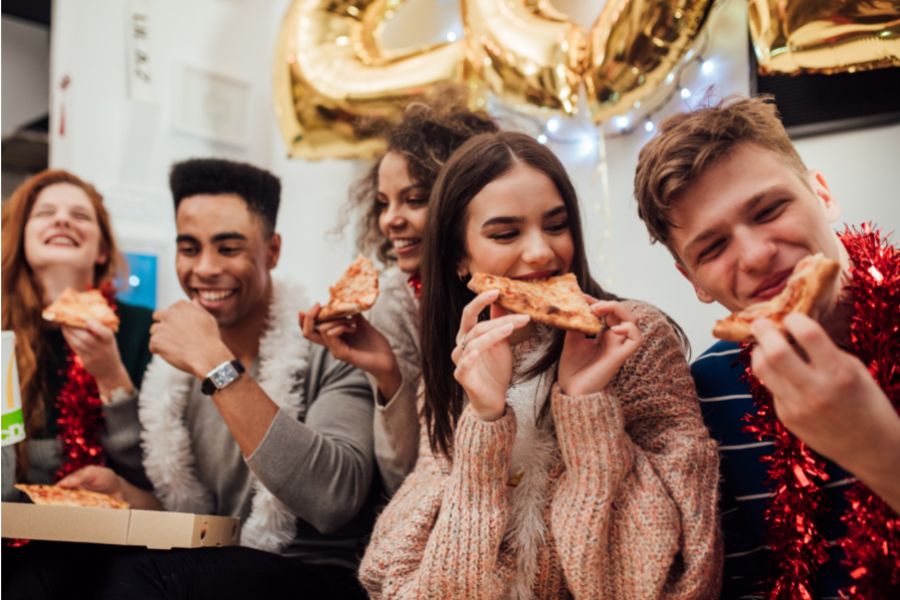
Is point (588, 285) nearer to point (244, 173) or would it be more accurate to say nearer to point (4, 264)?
point (244, 173)

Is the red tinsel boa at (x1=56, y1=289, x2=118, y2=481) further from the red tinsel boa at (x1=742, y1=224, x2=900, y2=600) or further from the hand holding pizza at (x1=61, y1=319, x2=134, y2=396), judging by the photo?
the red tinsel boa at (x1=742, y1=224, x2=900, y2=600)

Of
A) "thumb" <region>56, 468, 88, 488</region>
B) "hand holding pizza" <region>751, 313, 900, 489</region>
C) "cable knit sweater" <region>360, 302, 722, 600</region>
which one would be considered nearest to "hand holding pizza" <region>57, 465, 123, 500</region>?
"thumb" <region>56, 468, 88, 488</region>

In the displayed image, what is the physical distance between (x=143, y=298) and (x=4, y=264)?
888mm

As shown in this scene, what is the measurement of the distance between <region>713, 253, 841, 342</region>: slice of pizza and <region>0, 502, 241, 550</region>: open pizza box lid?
1149 millimetres

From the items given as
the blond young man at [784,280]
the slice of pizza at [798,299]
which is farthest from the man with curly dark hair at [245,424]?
the slice of pizza at [798,299]

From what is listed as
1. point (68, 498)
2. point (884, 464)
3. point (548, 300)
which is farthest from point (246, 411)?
point (884, 464)

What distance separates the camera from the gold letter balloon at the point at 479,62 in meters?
1.92

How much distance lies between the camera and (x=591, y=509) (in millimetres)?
1260

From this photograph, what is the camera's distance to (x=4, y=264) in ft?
8.11

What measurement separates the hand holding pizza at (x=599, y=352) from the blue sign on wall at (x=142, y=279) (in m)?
2.43

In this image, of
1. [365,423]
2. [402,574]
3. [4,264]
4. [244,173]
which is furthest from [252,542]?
[4,264]

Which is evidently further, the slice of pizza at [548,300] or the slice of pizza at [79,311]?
the slice of pizza at [79,311]

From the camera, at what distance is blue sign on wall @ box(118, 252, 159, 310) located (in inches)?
131

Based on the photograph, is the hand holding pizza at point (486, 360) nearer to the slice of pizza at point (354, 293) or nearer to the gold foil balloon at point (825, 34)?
the slice of pizza at point (354, 293)
